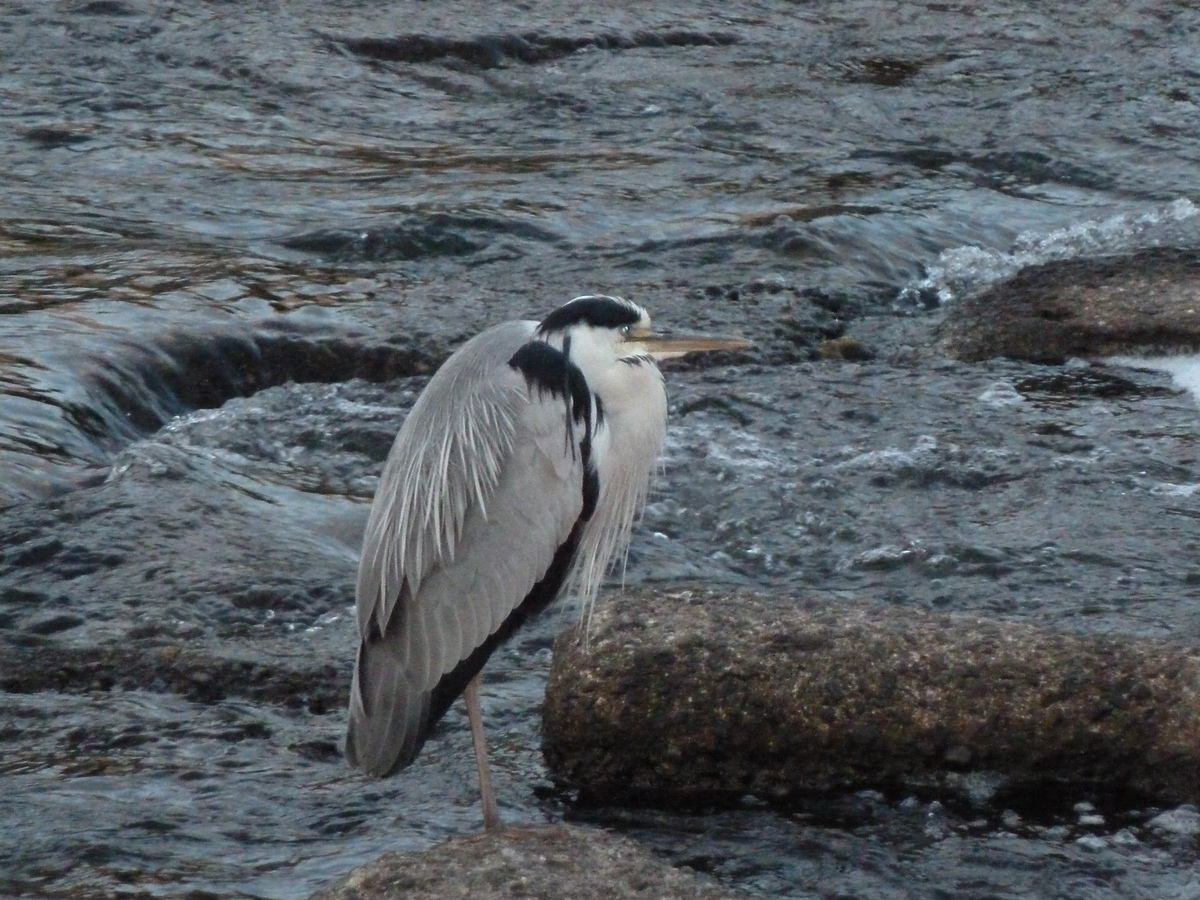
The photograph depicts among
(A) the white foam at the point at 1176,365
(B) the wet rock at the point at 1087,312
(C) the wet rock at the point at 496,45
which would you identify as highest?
(C) the wet rock at the point at 496,45

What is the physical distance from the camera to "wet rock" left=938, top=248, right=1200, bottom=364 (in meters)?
6.77

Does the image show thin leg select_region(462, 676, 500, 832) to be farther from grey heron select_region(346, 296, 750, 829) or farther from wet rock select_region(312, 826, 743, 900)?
wet rock select_region(312, 826, 743, 900)

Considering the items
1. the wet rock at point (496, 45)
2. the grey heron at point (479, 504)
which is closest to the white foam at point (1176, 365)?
the grey heron at point (479, 504)

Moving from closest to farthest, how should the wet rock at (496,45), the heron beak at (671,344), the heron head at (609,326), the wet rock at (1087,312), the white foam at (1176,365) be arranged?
1. the heron head at (609,326)
2. the heron beak at (671,344)
3. the white foam at (1176,365)
4. the wet rock at (1087,312)
5. the wet rock at (496,45)

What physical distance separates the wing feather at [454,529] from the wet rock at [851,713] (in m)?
0.25

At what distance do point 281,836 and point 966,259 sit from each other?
5.25 meters

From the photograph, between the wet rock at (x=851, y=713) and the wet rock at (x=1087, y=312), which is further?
the wet rock at (x=1087, y=312)

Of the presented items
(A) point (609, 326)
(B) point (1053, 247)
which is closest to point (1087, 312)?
(B) point (1053, 247)

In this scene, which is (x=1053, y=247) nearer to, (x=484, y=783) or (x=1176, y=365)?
(x=1176, y=365)

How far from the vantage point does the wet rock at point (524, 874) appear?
3139 millimetres

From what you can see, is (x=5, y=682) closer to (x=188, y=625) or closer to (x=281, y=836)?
(x=188, y=625)

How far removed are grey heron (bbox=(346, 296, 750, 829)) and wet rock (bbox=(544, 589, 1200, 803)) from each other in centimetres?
25

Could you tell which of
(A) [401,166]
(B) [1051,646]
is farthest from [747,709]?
Answer: (A) [401,166]

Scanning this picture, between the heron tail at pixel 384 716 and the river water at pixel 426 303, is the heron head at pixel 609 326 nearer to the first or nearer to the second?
the heron tail at pixel 384 716
